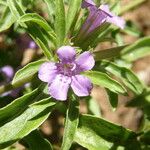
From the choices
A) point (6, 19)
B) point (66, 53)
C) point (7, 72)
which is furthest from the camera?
point (7, 72)

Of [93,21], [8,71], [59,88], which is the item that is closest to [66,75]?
[59,88]

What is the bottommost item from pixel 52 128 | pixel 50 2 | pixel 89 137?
pixel 52 128

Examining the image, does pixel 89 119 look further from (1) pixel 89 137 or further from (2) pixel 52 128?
(2) pixel 52 128

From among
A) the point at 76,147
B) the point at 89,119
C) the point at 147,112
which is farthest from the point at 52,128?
the point at 89,119

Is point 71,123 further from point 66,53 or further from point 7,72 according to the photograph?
point 7,72

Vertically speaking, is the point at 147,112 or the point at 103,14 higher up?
the point at 103,14
